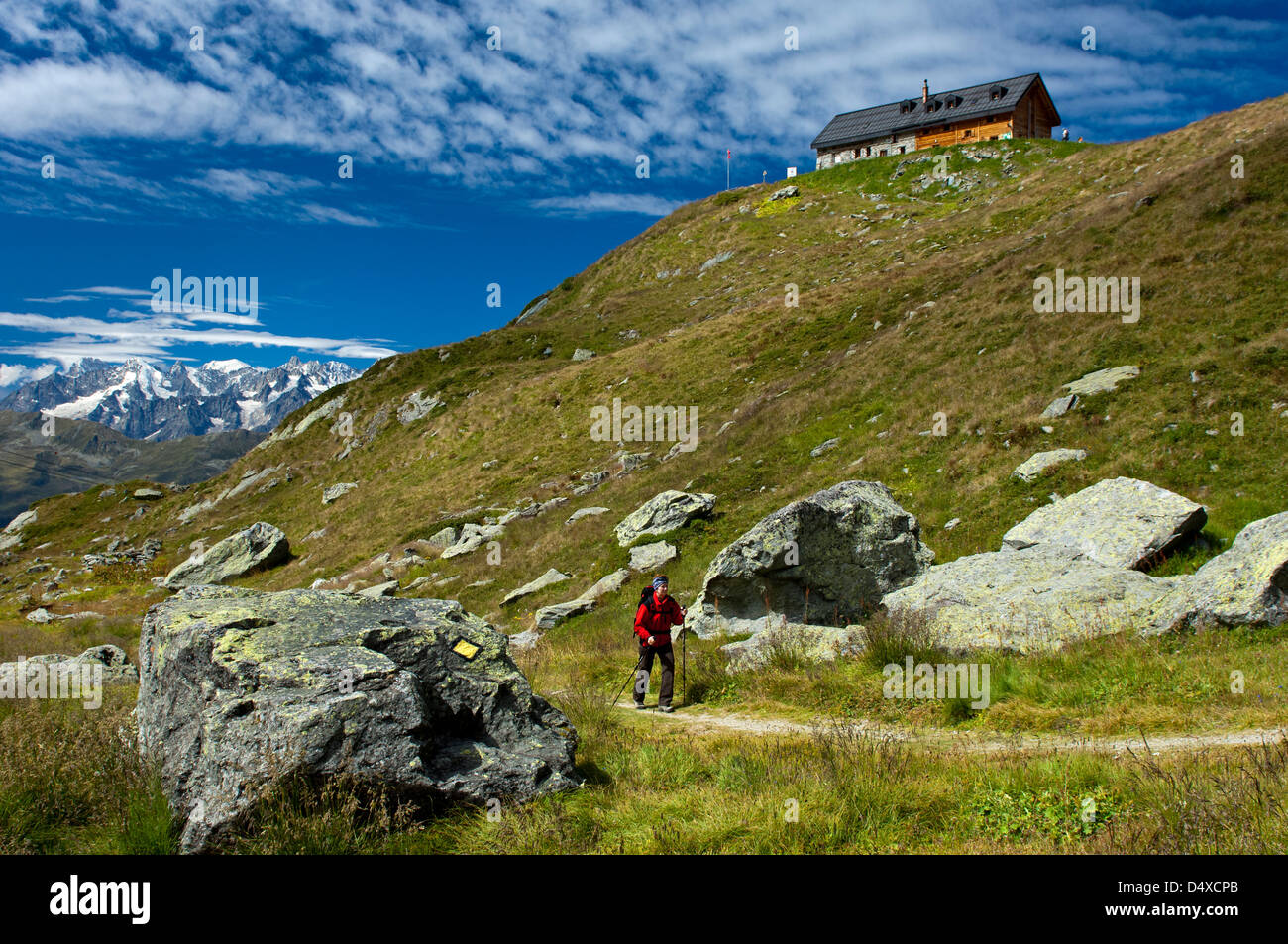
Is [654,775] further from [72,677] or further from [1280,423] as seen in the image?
[1280,423]

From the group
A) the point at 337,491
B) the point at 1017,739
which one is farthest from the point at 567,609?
the point at 337,491

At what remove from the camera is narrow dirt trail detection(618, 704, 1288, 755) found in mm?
7637

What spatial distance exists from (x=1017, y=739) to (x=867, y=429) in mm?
19460

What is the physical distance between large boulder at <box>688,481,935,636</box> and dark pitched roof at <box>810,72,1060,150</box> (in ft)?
332

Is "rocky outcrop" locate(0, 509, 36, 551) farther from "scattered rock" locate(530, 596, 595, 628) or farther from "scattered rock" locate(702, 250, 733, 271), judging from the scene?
"scattered rock" locate(702, 250, 733, 271)

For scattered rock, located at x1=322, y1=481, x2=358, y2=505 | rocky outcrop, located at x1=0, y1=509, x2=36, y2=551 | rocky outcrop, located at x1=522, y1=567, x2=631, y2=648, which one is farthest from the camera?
rocky outcrop, located at x1=0, y1=509, x2=36, y2=551

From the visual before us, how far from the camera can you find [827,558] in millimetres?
15898

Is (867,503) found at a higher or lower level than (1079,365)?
lower

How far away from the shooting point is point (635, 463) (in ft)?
129

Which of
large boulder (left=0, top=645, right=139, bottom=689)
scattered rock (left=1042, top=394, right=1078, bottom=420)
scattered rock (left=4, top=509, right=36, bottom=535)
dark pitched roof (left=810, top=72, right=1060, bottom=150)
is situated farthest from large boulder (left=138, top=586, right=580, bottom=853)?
dark pitched roof (left=810, top=72, right=1060, bottom=150)

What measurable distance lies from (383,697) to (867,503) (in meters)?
12.6

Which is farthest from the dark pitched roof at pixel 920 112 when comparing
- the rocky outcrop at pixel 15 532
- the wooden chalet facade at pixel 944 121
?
the rocky outcrop at pixel 15 532

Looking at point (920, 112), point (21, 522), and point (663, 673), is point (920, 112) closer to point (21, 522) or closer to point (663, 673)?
point (663, 673)
